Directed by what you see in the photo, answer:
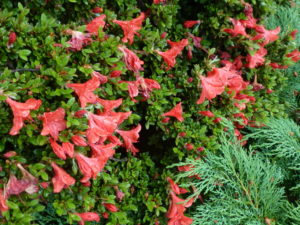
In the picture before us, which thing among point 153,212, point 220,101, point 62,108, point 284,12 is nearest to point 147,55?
point 220,101

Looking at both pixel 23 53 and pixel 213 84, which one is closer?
pixel 23 53

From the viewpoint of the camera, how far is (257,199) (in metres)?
2.15

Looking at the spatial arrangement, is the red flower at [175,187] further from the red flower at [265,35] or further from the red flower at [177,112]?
the red flower at [265,35]

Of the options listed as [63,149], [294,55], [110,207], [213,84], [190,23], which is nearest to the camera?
[63,149]

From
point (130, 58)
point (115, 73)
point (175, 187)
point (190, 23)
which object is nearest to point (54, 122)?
point (115, 73)

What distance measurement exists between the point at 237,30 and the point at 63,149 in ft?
4.37

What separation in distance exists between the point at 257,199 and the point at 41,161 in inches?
46.9

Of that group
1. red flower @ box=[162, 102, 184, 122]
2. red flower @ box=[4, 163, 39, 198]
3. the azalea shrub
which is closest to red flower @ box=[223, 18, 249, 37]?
the azalea shrub

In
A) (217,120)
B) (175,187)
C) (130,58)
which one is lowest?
(175,187)

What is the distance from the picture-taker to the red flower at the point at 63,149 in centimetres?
152

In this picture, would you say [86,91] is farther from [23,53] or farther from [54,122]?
[23,53]

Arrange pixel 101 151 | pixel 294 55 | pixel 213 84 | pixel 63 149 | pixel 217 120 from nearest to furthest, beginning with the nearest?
pixel 63 149
pixel 101 151
pixel 213 84
pixel 217 120
pixel 294 55

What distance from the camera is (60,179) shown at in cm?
159

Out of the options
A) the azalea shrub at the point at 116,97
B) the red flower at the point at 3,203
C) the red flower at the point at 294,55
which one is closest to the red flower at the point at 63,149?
the azalea shrub at the point at 116,97
